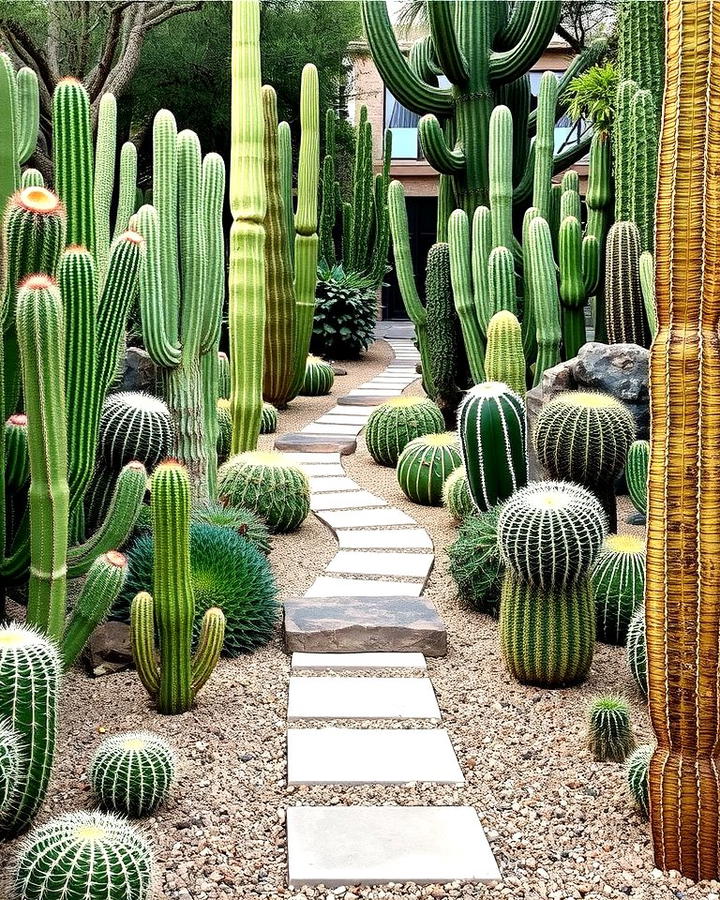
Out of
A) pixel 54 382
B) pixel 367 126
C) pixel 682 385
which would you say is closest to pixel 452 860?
pixel 682 385

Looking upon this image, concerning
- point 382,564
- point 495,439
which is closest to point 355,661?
point 382,564

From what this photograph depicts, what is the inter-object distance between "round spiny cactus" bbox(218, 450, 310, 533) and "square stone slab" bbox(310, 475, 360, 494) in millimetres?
1163

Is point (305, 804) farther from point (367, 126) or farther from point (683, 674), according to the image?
point (367, 126)

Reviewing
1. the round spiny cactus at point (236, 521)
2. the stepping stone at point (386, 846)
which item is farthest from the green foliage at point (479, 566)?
the stepping stone at point (386, 846)

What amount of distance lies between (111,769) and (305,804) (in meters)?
0.63

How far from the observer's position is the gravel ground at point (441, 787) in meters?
2.94

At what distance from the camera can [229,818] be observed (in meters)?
3.27

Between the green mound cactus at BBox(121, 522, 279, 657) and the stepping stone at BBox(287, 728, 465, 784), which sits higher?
the green mound cactus at BBox(121, 522, 279, 657)

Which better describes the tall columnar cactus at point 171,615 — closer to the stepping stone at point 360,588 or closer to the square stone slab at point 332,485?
the stepping stone at point 360,588

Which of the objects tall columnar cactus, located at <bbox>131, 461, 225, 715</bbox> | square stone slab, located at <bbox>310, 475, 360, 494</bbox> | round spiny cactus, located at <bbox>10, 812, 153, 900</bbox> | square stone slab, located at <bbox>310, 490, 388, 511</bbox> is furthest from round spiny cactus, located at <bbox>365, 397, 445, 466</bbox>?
round spiny cactus, located at <bbox>10, 812, 153, 900</bbox>

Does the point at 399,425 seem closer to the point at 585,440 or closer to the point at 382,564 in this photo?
the point at 382,564

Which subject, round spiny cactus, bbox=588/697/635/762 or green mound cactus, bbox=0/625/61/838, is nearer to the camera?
green mound cactus, bbox=0/625/61/838

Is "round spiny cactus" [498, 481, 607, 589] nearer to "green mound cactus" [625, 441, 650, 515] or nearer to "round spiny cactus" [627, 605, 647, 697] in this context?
"round spiny cactus" [627, 605, 647, 697]

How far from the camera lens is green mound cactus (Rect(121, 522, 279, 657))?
182 inches
